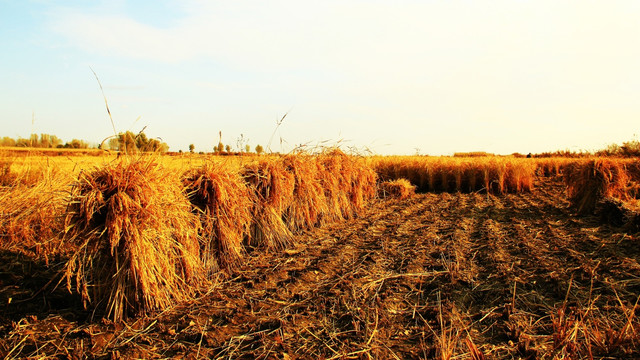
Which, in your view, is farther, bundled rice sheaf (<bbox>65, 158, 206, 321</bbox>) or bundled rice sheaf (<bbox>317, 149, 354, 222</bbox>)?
bundled rice sheaf (<bbox>317, 149, 354, 222</bbox>)

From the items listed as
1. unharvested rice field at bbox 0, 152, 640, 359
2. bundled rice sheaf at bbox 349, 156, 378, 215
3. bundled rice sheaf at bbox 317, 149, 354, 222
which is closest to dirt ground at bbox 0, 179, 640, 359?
unharvested rice field at bbox 0, 152, 640, 359

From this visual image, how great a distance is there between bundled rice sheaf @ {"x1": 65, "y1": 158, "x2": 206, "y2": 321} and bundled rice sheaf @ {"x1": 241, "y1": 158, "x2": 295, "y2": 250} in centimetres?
177

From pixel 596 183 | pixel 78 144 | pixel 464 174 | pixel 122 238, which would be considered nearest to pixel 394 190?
pixel 464 174

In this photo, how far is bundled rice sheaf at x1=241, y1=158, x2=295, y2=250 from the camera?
4906 millimetres

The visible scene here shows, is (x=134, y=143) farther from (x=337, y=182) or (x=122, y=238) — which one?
(x=337, y=182)

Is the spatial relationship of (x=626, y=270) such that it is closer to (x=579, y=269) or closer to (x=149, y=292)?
(x=579, y=269)

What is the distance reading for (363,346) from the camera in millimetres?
2494

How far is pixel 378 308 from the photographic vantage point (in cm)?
310

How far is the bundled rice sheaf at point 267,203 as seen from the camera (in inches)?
193

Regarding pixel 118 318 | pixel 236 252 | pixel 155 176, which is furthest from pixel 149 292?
pixel 236 252

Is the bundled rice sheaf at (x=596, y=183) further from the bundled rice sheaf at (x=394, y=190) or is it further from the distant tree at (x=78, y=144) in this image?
the distant tree at (x=78, y=144)

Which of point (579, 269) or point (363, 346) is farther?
point (579, 269)

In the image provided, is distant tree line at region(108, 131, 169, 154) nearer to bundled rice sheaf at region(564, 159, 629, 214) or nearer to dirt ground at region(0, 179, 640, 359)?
dirt ground at region(0, 179, 640, 359)

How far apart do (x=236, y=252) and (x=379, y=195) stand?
7.73 meters
